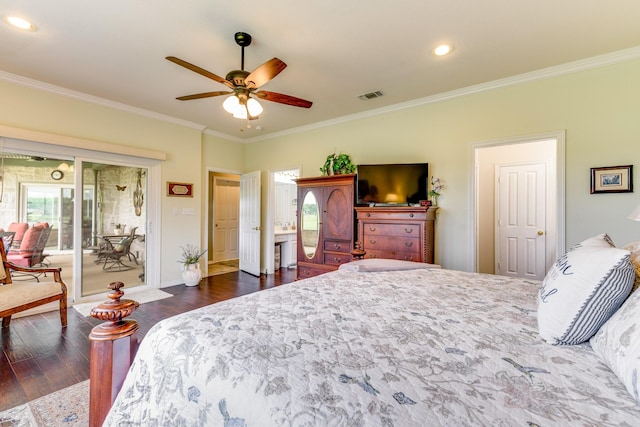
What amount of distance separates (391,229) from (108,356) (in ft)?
10.0

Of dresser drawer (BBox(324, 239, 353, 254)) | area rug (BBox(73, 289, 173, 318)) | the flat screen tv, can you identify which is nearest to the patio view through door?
area rug (BBox(73, 289, 173, 318))

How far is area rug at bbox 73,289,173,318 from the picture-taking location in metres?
3.60

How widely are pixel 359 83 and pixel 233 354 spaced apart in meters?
3.29

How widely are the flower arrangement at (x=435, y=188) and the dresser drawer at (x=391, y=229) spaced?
61 centimetres

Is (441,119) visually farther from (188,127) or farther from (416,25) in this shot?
(188,127)

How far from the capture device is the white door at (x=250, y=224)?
18.1 ft

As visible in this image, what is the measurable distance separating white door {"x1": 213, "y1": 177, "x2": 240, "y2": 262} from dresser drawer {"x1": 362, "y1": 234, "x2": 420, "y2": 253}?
4.47 metres

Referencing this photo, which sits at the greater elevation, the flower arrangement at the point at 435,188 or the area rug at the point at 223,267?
the flower arrangement at the point at 435,188

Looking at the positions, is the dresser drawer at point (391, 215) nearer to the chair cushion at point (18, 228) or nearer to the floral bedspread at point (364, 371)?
the floral bedspread at point (364, 371)

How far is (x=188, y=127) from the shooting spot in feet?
16.0

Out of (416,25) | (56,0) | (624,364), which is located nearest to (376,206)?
(416,25)

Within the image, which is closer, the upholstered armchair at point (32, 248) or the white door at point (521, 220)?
the upholstered armchair at point (32, 248)

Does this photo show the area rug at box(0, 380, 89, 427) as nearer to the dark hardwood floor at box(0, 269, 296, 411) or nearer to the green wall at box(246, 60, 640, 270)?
the dark hardwood floor at box(0, 269, 296, 411)

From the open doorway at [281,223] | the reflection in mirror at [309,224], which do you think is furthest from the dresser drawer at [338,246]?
the open doorway at [281,223]
